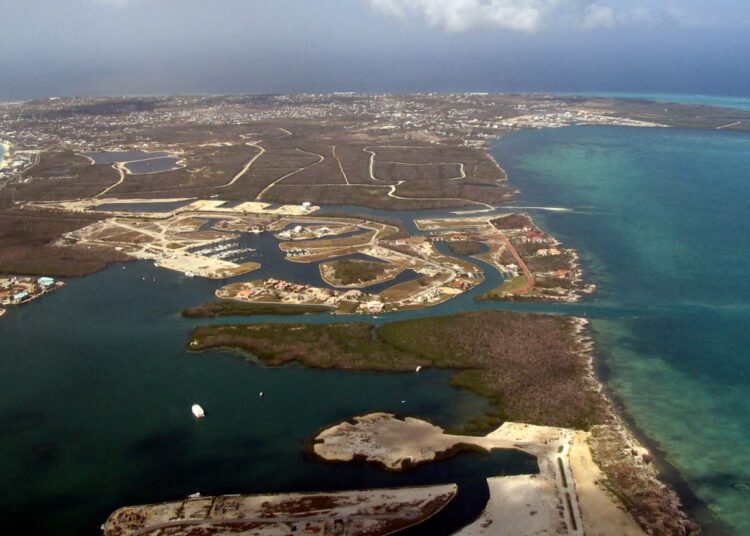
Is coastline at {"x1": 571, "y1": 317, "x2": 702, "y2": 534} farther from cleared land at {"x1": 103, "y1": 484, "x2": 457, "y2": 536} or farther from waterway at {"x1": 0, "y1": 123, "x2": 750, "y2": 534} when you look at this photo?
cleared land at {"x1": 103, "y1": 484, "x2": 457, "y2": 536}

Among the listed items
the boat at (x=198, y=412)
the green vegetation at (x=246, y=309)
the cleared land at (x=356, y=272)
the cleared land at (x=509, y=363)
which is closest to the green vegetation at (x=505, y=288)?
the cleared land at (x=509, y=363)

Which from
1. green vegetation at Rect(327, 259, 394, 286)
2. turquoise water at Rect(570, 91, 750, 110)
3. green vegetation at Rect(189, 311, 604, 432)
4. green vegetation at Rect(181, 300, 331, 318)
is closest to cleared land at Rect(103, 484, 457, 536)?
green vegetation at Rect(189, 311, 604, 432)

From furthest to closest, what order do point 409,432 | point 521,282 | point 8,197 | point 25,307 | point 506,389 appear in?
point 8,197
point 521,282
point 25,307
point 506,389
point 409,432

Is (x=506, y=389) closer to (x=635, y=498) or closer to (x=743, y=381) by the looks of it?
(x=635, y=498)

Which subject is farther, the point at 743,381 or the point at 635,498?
the point at 743,381

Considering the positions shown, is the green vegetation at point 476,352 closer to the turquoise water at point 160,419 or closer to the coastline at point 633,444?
the coastline at point 633,444

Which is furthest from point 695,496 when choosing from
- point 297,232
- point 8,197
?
point 8,197

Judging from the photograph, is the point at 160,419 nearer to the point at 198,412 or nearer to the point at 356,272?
the point at 198,412
